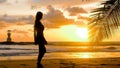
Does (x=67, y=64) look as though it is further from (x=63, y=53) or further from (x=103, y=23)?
(x=63, y=53)

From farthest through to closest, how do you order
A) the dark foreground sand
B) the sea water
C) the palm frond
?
the sea water
the dark foreground sand
the palm frond

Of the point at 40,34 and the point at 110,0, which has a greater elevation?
the point at 110,0

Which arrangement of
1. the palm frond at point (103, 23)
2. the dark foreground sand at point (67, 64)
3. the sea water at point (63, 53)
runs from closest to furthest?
the palm frond at point (103, 23) < the dark foreground sand at point (67, 64) < the sea water at point (63, 53)

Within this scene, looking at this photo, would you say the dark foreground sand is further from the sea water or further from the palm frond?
the palm frond

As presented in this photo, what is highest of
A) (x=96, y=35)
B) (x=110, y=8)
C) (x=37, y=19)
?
(x=110, y=8)

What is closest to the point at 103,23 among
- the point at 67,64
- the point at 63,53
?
the point at 67,64

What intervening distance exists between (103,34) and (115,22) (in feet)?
0.52

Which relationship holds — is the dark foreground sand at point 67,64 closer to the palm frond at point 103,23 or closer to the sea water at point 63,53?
the sea water at point 63,53

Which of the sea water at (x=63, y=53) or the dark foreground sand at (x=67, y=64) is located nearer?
the dark foreground sand at (x=67, y=64)

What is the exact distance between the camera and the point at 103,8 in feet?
9.88

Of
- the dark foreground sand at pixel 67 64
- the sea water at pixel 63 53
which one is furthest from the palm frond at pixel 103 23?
the sea water at pixel 63 53

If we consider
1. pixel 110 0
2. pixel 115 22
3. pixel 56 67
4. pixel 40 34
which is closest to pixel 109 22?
pixel 115 22

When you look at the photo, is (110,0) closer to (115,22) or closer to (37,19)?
(115,22)

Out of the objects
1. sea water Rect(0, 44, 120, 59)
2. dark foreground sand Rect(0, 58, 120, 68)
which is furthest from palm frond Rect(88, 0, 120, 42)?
sea water Rect(0, 44, 120, 59)
